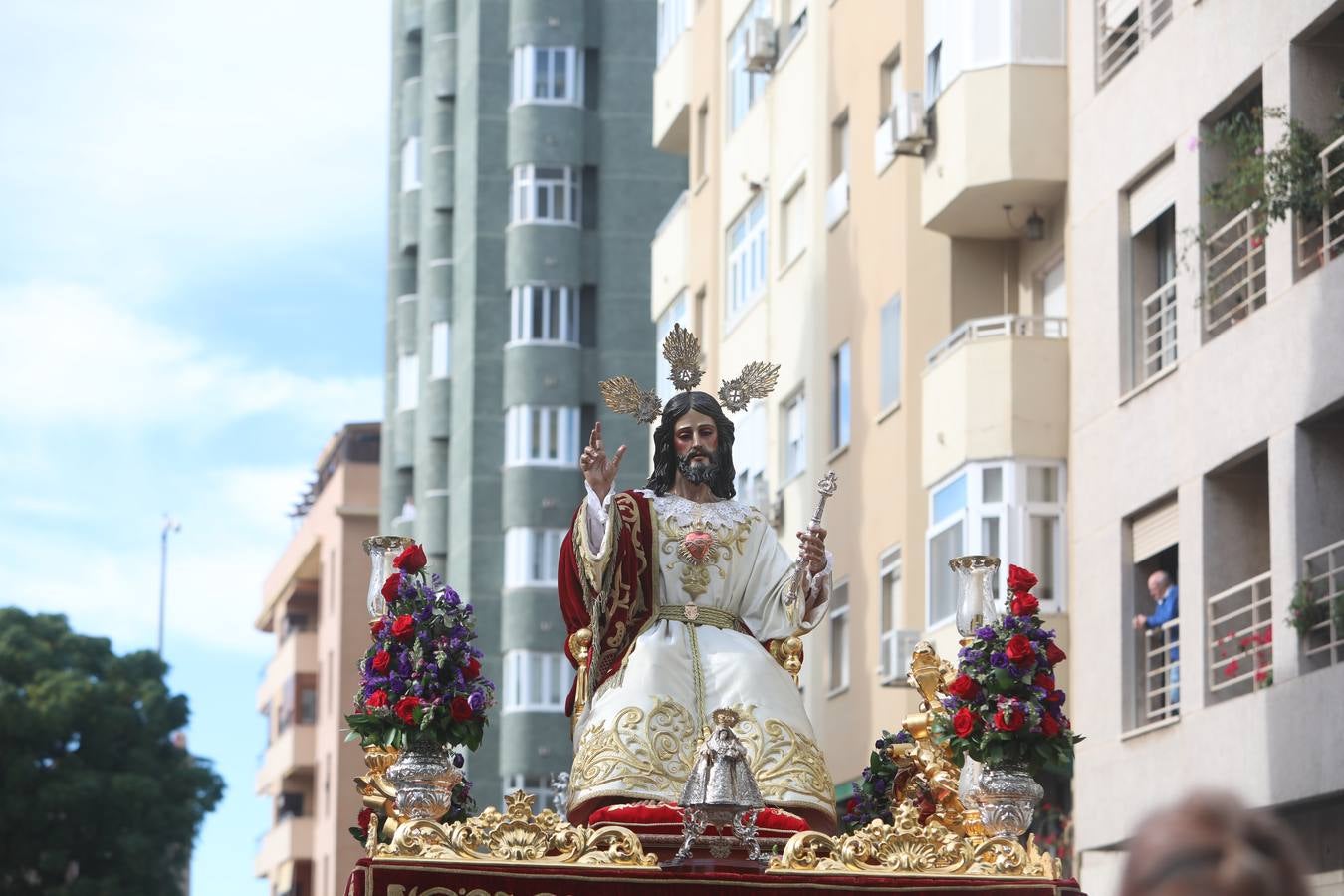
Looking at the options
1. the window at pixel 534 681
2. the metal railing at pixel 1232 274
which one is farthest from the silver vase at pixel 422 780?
the window at pixel 534 681

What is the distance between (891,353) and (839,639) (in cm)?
478

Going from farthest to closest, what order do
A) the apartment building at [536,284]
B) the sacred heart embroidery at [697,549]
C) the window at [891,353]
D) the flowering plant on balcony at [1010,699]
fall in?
the apartment building at [536,284], the window at [891,353], the sacred heart embroidery at [697,549], the flowering plant on balcony at [1010,699]

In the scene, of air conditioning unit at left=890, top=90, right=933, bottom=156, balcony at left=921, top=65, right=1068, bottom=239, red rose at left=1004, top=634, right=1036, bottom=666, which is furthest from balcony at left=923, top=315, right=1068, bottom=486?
red rose at left=1004, top=634, right=1036, bottom=666

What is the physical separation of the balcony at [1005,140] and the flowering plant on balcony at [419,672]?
16916mm

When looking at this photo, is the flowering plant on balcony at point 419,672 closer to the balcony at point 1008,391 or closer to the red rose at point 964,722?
the red rose at point 964,722

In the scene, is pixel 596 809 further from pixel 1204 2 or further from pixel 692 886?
pixel 1204 2

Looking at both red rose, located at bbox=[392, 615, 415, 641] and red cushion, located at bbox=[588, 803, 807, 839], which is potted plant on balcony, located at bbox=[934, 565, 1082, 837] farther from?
red rose, located at bbox=[392, 615, 415, 641]

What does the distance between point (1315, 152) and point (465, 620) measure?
11.7 meters

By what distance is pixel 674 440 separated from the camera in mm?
11812

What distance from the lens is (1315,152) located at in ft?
65.4

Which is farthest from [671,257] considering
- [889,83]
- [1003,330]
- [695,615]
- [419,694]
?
[419,694]

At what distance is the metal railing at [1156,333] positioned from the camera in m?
23.6

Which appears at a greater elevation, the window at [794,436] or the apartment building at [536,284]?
the apartment building at [536,284]

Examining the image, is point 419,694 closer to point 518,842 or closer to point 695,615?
point 518,842
